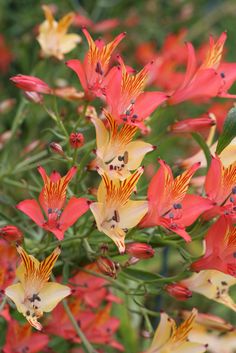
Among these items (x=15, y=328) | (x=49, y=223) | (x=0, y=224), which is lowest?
(x=15, y=328)

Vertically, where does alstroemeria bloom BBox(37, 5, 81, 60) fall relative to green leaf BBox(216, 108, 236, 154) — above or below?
below

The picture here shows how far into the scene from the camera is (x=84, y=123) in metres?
1.12

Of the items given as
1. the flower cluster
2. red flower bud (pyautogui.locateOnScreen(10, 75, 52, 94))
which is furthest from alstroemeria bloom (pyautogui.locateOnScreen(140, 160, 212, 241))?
red flower bud (pyautogui.locateOnScreen(10, 75, 52, 94))

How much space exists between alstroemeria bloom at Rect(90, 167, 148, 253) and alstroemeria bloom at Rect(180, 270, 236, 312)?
0.20 meters

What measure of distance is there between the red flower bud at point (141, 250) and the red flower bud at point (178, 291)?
8 cm

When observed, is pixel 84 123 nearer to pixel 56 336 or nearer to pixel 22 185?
pixel 22 185

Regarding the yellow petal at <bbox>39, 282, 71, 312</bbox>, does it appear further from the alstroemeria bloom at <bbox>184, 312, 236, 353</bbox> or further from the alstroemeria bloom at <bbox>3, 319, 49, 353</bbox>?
the alstroemeria bloom at <bbox>184, 312, 236, 353</bbox>

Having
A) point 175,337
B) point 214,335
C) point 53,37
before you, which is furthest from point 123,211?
point 214,335

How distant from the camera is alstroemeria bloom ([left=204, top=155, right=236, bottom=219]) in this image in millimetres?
964

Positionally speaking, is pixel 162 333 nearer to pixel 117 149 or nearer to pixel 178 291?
pixel 178 291

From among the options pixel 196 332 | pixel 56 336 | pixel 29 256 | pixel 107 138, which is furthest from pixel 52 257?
pixel 196 332

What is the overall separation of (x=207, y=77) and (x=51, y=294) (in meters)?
0.38

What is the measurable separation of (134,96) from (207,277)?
0.29 metres

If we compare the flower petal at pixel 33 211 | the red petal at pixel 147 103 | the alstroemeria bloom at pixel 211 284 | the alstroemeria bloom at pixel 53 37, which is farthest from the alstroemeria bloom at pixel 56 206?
the alstroemeria bloom at pixel 53 37
